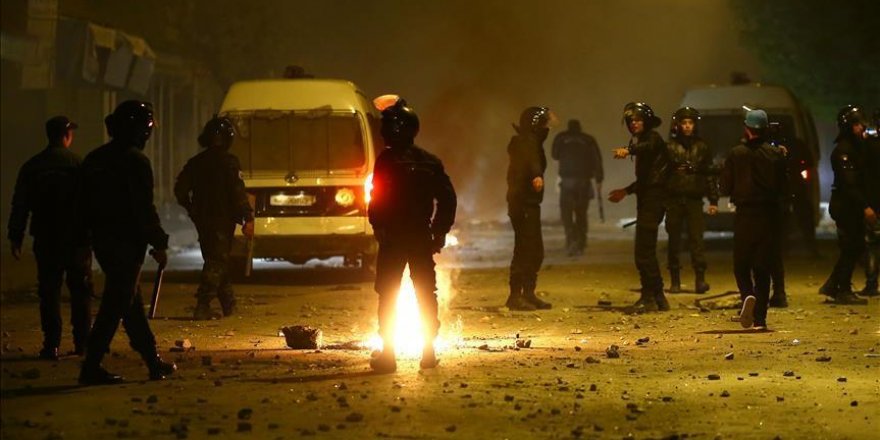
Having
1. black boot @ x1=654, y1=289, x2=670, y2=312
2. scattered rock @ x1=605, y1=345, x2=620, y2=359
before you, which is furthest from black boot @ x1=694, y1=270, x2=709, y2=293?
scattered rock @ x1=605, y1=345, x2=620, y2=359

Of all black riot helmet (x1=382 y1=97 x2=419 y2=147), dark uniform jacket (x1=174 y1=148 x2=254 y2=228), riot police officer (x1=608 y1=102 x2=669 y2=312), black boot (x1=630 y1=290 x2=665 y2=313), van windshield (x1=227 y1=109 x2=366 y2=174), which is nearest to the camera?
black riot helmet (x1=382 y1=97 x2=419 y2=147)

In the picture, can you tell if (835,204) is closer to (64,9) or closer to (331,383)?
(331,383)

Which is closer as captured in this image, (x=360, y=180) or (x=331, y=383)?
(x=331, y=383)

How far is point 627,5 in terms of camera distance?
168ft

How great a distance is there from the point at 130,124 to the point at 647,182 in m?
6.15

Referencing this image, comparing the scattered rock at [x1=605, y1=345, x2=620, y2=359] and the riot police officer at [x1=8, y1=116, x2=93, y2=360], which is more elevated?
the riot police officer at [x1=8, y1=116, x2=93, y2=360]

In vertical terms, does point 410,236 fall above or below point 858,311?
above

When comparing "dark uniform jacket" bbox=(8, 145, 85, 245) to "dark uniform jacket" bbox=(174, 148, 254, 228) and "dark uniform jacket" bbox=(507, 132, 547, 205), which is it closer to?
"dark uniform jacket" bbox=(174, 148, 254, 228)

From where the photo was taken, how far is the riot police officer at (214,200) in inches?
548

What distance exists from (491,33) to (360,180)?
31550 millimetres

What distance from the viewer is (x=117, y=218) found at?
9.37 metres

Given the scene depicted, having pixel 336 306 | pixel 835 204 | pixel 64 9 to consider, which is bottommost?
pixel 336 306

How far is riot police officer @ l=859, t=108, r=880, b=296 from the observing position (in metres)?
14.9

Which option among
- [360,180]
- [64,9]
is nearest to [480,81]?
[64,9]
